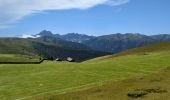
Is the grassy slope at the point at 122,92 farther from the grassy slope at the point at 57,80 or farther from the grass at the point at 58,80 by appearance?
the grass at the point at 58,80

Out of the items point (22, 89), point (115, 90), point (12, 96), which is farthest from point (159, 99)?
point (22, 89)

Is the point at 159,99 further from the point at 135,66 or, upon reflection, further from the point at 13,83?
the point at 135,66

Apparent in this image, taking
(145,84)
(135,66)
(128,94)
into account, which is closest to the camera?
(128,94)

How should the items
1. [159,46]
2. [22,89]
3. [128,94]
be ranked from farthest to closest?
[159,46]
[22,89]
[128,94]

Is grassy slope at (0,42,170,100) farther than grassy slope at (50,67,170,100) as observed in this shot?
Yes

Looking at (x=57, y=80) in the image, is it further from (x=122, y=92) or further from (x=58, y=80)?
(x=122, y=92)

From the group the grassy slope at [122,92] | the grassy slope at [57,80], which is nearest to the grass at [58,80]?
the grassy slope at [57,80]

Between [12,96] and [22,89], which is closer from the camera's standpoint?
[12,96]

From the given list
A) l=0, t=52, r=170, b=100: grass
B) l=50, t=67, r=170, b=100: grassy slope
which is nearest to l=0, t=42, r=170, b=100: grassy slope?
l=0, t=52, r=170, b=100: grass

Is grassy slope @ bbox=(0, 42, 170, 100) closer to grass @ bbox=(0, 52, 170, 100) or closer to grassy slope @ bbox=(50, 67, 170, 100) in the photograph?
grass @ bbox=(0, 52, 170, 100)

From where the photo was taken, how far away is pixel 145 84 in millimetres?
37812

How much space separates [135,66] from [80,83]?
2370 cm

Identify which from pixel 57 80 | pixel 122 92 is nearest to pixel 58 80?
pixel 57 80

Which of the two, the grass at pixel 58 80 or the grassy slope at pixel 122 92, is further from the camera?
the grass at pixel 58 80
